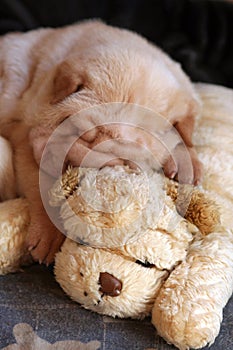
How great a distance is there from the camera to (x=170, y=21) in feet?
7.45

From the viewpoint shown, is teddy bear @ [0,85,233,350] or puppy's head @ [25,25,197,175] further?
puppy's head @ [25,25,197,175]

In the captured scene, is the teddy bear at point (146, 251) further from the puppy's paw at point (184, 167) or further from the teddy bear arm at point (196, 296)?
the puppy's paw at point (184, 167)

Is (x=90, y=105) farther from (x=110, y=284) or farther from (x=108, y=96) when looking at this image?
(x=110, y=284)

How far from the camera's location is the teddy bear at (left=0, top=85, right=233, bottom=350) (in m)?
1.14

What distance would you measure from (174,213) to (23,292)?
Answer: 0.41 metres

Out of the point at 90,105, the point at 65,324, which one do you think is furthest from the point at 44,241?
the point at 90,105

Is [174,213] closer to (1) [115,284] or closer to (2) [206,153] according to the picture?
(1) [115,284]

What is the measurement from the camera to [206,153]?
5.11 ft

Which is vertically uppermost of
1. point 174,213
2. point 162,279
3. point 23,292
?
point 174,213

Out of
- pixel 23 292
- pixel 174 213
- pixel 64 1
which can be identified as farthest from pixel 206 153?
pixel 64 1

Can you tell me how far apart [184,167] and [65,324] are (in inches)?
20.4

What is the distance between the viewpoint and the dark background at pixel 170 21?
7.13 ft

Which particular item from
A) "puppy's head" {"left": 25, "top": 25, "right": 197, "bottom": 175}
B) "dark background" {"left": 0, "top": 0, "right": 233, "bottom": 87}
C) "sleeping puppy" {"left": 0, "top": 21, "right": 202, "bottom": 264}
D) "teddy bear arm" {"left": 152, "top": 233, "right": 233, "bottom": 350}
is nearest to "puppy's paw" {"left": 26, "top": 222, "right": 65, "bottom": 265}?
"sleeping puppy" {"left": 0, "top": 21, "right": 202, "bottom": 264}

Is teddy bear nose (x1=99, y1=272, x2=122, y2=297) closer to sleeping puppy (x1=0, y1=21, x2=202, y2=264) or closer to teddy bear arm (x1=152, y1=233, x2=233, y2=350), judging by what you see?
teddy bear arm (x1=152, y1=233, x2=233, y2=350)
